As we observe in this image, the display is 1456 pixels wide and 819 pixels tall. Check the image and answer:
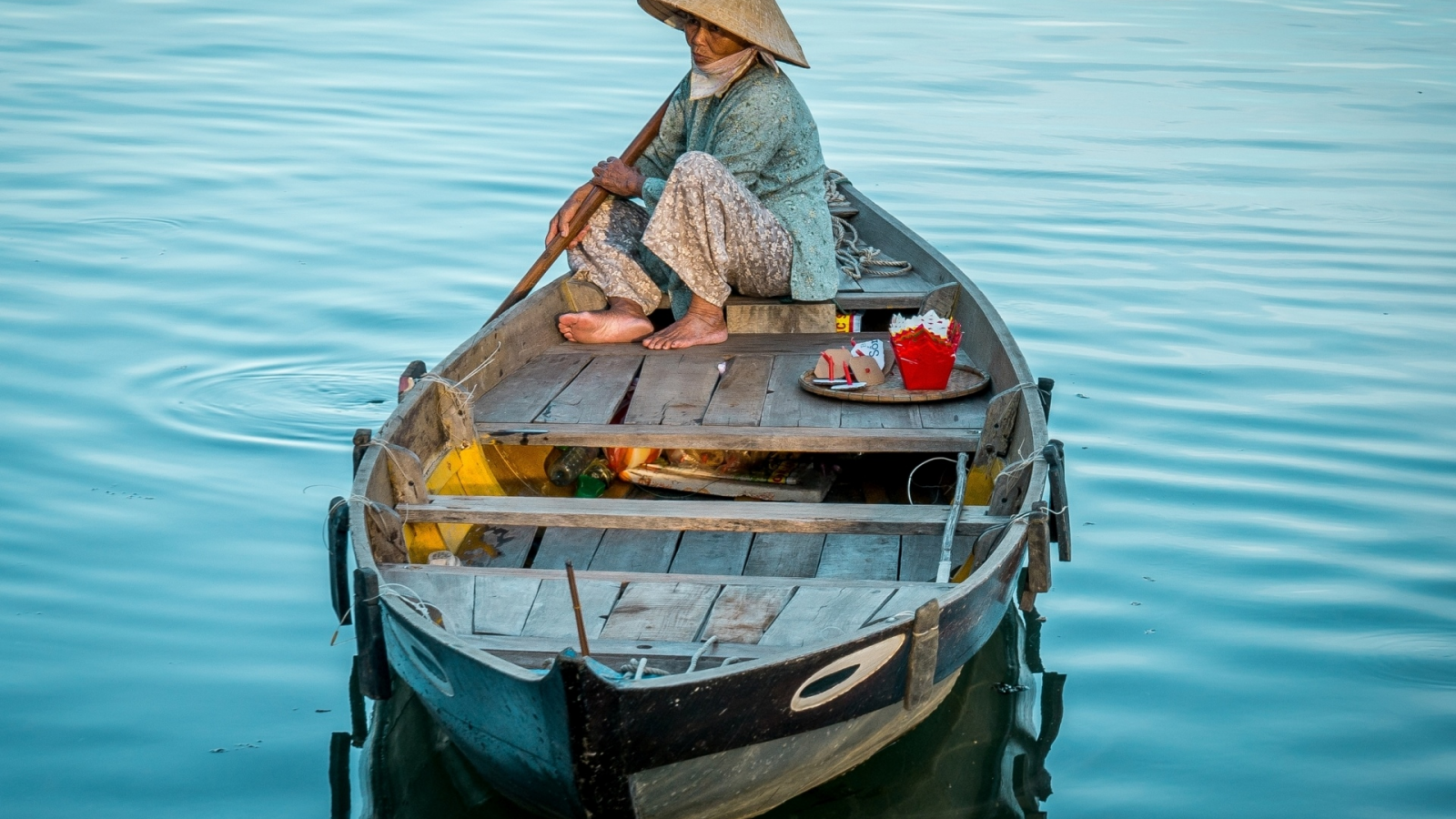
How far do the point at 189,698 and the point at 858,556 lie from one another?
170 centimetres

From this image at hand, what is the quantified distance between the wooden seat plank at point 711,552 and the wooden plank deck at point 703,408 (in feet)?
0.84

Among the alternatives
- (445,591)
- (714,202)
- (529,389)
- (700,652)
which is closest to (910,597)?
(700,652)

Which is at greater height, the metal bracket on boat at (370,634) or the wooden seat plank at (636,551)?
the metal bracket on boat at (370,634)

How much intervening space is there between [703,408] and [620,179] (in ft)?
3.40

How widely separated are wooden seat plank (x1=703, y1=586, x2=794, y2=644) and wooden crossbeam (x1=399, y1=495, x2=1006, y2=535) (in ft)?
1.00

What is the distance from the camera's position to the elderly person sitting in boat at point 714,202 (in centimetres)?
430

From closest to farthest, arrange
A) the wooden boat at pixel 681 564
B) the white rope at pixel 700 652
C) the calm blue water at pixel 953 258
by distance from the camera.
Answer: the wooden boat at pixel 681 564, the white rope at pixel 700 652, the calm blue water at pixel 953 258

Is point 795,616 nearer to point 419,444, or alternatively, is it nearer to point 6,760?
point 419,444

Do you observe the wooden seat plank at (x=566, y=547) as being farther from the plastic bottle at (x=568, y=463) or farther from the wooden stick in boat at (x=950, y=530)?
the wooden stick in boat at (x=950, y=530)

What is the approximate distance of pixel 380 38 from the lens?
47.6 feet

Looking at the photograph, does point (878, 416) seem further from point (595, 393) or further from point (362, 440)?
point (362, 440)

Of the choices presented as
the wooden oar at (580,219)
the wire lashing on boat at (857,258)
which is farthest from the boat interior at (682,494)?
the wire lashing on boat at (857,258)

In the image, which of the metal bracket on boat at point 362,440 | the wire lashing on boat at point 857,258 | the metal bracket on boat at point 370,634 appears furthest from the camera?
the wire lashing on boat at point 857,258

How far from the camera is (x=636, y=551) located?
352cm
